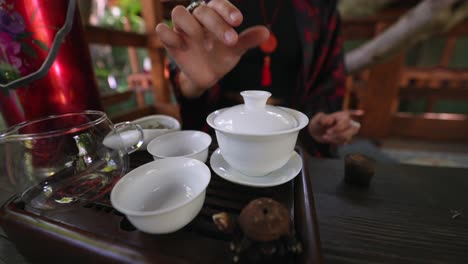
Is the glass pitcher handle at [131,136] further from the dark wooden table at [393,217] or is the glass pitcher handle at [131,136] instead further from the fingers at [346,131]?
the fingers at [346,131]

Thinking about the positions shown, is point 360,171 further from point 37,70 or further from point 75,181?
point 37,70

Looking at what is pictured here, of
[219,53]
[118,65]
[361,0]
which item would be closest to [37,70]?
[219,53]

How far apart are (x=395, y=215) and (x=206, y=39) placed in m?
0.75

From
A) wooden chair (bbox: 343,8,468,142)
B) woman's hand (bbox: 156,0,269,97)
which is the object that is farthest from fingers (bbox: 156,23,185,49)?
wooden chair (bbox: 343,8,468,142)

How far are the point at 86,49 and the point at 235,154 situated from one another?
2.42ft

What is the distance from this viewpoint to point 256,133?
1.35ft

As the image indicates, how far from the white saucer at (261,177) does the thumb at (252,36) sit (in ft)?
1.39

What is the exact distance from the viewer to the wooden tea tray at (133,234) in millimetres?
335

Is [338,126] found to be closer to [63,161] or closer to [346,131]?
[346,131]

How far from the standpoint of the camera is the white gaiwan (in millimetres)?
421

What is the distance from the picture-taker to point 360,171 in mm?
636

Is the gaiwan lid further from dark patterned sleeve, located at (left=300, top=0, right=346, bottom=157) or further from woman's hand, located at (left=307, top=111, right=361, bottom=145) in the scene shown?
dark patterned sleeve, located at (left=300, top=0, right=346, bottom=157)

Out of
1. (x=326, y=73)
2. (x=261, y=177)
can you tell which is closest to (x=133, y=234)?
(x=261, y=177)

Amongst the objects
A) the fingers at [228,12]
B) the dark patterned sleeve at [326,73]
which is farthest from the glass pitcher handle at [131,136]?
the dark patterned sleeve at [326,73]
